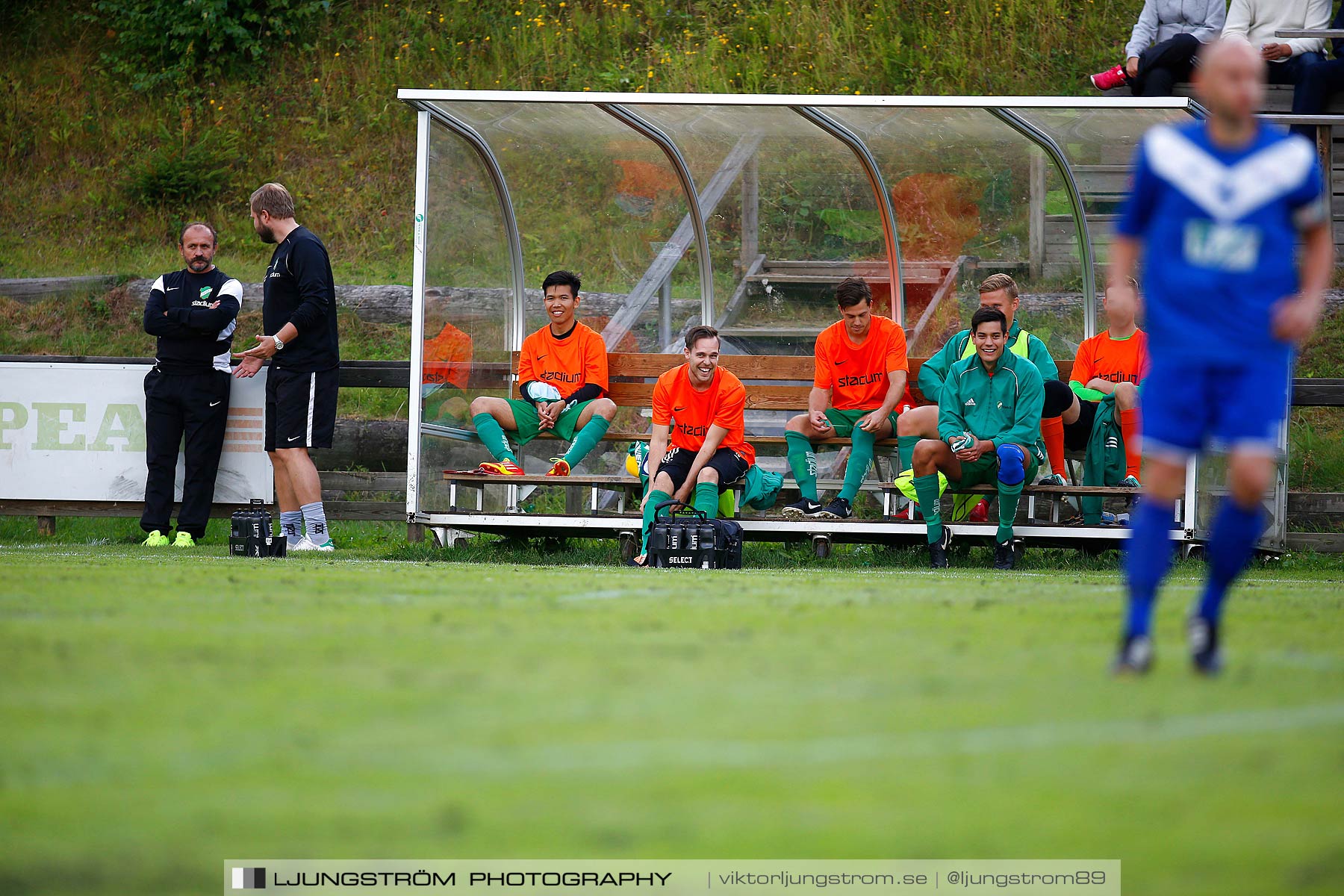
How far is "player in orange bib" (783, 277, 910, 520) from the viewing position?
944cm

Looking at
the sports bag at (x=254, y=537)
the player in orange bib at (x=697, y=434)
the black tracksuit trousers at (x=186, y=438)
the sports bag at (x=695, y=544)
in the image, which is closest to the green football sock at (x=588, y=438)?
the player in orange bib at (x=697, y=434)

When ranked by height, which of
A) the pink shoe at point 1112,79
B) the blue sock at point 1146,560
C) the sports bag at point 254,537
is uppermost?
the pink shoe at point 1112,79

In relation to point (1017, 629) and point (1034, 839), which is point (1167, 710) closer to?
point (1034, 839)

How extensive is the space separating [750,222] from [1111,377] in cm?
280

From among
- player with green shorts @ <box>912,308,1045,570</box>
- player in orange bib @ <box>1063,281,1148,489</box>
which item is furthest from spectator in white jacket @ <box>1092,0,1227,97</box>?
player with green shorts @ <box>912,308,1045,570</box>

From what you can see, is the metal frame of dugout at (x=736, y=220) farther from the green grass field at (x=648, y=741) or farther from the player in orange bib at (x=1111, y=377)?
the green grass field at (x=648, y=741)

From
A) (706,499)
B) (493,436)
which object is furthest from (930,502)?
(493,436)

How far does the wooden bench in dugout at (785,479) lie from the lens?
8.95m

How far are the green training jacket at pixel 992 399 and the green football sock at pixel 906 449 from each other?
0.23m

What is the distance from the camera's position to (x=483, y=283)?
401 inches

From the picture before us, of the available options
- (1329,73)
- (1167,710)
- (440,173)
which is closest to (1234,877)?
(1167,710)

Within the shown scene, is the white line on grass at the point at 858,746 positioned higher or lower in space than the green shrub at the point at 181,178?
lower

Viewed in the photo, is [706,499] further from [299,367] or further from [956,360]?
[299,367]

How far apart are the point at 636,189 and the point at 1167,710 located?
7.83 metres
